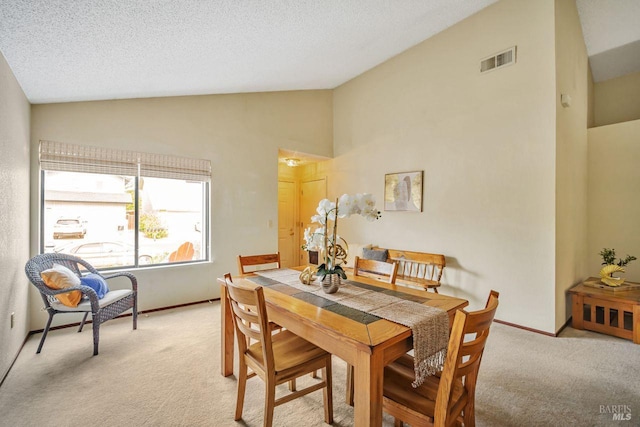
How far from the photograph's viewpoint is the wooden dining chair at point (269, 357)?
1.48 meters

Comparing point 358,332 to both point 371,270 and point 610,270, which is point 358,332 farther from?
point 610,270

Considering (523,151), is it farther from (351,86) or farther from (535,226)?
(351,86)

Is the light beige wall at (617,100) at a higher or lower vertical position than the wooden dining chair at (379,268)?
higher

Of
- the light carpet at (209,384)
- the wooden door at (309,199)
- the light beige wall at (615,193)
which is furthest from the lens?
the wooden door at (309,199)

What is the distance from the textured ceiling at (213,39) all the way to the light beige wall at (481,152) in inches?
18.5

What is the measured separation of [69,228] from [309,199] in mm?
3837

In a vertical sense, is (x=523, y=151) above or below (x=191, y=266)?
above

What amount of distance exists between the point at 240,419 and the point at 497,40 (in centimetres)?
445

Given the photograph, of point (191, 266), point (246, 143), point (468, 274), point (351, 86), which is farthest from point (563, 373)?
point (351, 86)

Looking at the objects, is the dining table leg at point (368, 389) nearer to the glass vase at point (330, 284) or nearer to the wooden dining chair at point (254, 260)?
the glass vase at point (330, 284)

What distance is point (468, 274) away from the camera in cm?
358

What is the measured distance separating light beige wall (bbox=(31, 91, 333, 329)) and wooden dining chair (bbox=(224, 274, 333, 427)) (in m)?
2.43

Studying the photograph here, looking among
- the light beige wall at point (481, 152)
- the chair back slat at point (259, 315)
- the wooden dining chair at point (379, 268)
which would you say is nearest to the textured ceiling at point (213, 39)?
the light beige wall at point (481, 152)

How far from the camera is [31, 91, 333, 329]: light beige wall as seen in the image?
3193 millimetres
